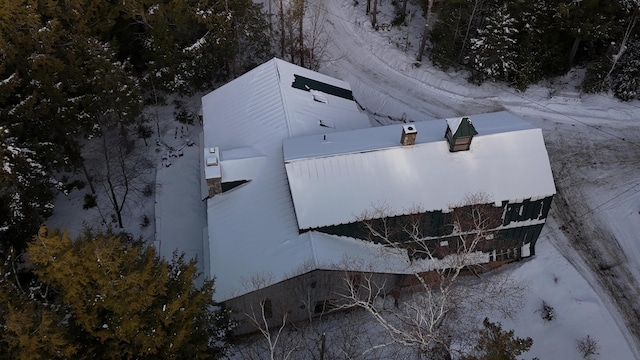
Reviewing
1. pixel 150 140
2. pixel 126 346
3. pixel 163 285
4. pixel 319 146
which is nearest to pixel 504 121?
pixel 319 146

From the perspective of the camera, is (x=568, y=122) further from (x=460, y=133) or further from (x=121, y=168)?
(x=121, y=168)

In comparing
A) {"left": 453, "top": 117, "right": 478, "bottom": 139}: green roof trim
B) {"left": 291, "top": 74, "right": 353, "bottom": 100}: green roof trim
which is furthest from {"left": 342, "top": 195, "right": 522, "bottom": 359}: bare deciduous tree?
{"left": 291, "top": 74, "right": 353, "bottom": 100}: green roof trim

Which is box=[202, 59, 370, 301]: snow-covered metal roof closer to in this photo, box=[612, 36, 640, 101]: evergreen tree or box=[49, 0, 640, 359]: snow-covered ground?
box=[49, 0, 640, 359]: snow-covered ground

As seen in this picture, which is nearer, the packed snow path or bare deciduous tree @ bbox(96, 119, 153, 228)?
the packed snow path

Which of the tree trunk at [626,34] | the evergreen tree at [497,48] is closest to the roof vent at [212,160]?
the evergreen tree at [497,48]

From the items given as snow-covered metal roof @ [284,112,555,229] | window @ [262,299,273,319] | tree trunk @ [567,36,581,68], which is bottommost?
window @ [262,299,273,319]
